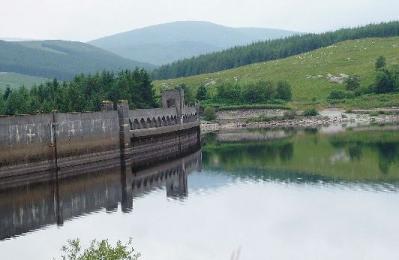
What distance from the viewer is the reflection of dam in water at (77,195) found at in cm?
5212

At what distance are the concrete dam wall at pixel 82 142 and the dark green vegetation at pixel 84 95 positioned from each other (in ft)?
56.8

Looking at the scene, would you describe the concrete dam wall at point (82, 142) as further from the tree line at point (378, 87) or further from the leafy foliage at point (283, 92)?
the tree line at point (378, 87)

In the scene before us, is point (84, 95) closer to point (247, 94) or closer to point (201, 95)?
point (201, 95)

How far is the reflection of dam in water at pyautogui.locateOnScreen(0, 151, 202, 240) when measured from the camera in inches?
2052

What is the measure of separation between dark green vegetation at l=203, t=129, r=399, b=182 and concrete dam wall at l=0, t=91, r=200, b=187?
24.8ft

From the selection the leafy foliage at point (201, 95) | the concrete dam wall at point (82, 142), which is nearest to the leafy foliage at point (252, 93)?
the leafy foliage at point (201, 95)

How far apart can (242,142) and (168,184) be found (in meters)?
47.7

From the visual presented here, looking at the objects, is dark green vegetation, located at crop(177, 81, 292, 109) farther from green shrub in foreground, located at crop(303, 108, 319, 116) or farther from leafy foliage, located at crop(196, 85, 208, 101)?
green shrub in foreground, located at crop(303, 108, 319, 116)

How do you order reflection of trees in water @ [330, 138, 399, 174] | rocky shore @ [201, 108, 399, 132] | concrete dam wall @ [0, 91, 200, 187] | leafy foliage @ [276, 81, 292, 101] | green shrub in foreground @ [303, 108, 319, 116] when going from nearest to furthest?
concrete dam wall @ [0, 91, 200, 187]
reflection of trees in water @ [330, 138, 399, 174]
rocky shore @ [201, 108, 399, 132]
green shrub in foreground @ [303, 108, 319, 116]
leafy foliage @ [276, 81, 292, 101]

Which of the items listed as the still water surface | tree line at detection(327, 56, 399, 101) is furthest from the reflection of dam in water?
tree line at detection(327, 56, 399, 101)

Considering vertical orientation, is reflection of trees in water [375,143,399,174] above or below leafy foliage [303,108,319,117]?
below

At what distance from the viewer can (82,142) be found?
7644 cm

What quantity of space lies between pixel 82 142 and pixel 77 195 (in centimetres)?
1620

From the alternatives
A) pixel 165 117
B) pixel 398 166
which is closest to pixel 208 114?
pixel 165 117
